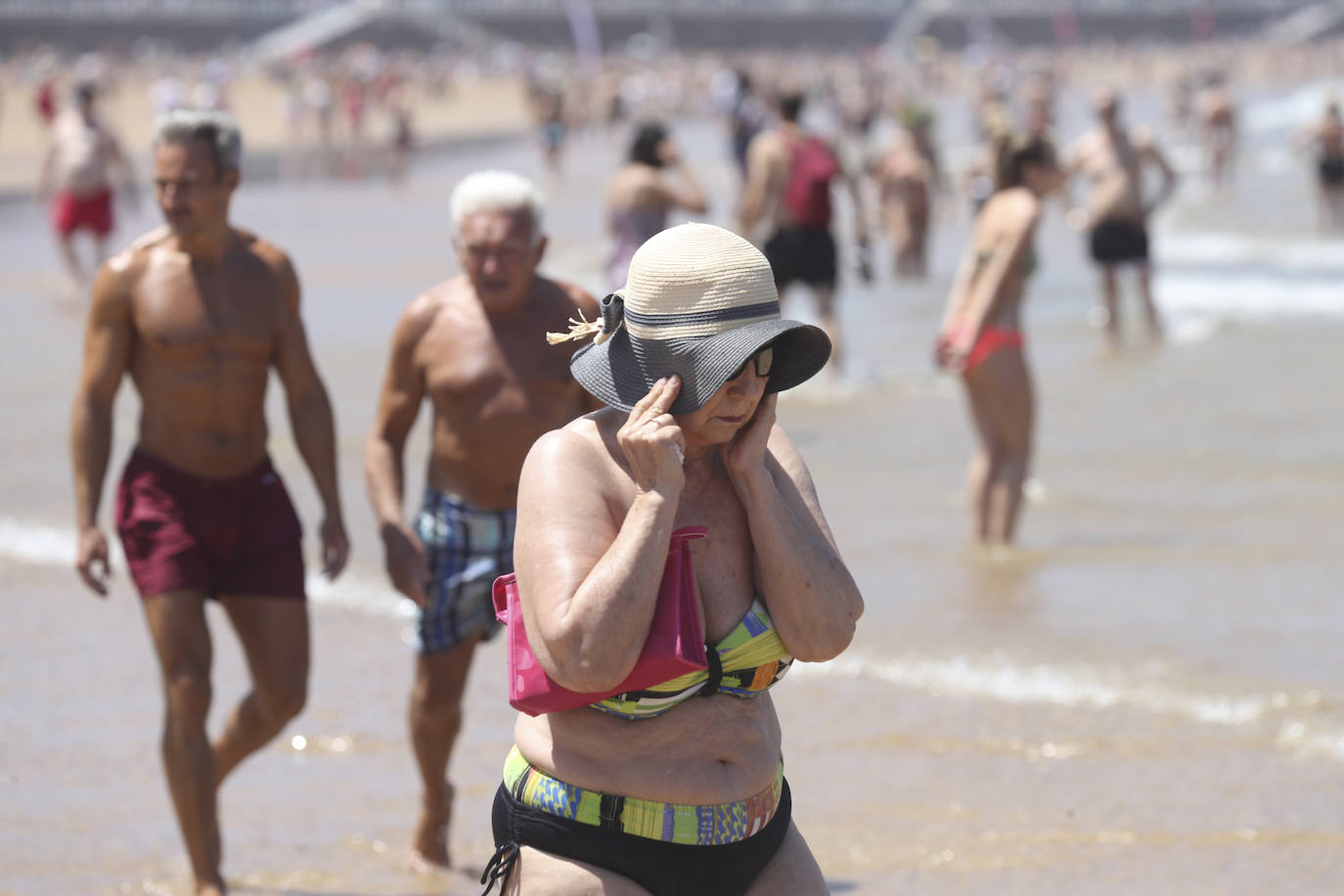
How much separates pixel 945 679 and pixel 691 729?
12.2 ft

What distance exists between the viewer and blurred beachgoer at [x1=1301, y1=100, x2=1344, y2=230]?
2327 cm

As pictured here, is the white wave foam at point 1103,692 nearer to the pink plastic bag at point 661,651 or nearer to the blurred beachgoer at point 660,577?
the blurred beachgoer at point 660,577

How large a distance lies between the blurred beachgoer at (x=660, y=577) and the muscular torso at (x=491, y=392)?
1805mm

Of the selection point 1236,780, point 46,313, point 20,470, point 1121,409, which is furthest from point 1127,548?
point 46,313

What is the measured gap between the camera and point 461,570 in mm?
4656

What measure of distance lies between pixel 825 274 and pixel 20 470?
5360 millimetres

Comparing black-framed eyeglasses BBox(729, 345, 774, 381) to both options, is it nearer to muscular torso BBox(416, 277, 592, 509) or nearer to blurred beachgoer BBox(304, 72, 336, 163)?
muscular torso BBox(416, 277, 592, 509)

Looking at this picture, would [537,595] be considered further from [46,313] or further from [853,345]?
[46,313]

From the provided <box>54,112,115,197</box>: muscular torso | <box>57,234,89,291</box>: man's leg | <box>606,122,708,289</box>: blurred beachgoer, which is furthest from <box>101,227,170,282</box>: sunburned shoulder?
<box>57,234,89,291</box>: man's leg

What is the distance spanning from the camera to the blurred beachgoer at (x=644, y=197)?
10.9 meters

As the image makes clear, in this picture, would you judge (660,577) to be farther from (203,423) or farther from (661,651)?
(203,423)

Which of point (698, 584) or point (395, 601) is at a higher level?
point (698, 584)

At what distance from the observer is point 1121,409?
39.6 ft

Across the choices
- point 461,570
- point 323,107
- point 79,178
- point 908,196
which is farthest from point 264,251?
point 323,107
